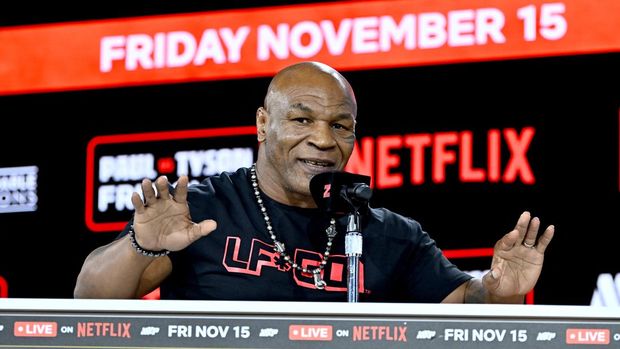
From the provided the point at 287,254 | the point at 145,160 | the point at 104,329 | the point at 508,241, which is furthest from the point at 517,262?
the point at 145,160

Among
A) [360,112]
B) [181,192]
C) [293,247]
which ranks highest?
[360,112]

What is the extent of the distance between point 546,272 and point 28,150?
79.8 inches

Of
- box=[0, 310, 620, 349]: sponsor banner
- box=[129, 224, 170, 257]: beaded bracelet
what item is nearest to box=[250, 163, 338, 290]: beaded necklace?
box=[129, 224, 170, 257]: beaded bracelet

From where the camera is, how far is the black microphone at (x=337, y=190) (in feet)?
7.26

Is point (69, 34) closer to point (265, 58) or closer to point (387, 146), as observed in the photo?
point (265, 58)

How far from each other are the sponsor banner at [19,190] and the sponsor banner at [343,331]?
298 cm

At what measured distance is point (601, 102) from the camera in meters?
4.15

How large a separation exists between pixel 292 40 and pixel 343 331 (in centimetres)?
287

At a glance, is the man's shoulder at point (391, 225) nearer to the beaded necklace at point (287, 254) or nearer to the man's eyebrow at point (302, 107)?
the beaded necklace at point (287, 254)

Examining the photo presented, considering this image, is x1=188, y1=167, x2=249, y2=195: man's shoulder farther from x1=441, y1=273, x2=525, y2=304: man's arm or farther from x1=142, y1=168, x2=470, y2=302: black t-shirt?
x1=441, y1=273, x2=525, y2=304: man's arm

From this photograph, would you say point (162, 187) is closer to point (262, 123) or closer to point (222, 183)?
point (222, 183)

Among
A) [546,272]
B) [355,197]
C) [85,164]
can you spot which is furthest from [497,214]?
[355,197]

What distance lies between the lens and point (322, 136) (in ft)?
8.64

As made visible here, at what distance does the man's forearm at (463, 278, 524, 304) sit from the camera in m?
2.36
